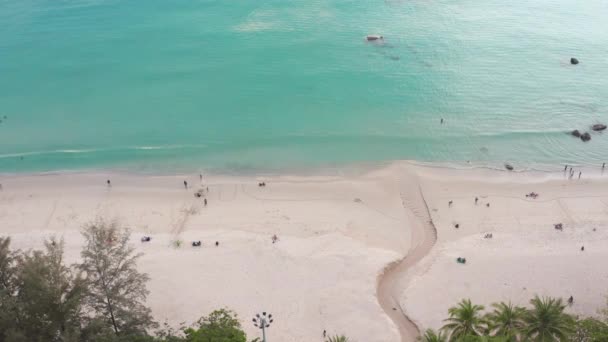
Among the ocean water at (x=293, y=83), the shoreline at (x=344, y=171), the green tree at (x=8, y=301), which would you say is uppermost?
the ocean water at (x=293, y=83)

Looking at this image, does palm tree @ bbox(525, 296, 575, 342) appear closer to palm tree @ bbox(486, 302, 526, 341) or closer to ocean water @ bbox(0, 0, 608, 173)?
palm tree @ bbox(486, 302, 526, 341)

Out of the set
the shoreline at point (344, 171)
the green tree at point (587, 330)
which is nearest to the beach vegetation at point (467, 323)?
the green tree at point (587, 330)

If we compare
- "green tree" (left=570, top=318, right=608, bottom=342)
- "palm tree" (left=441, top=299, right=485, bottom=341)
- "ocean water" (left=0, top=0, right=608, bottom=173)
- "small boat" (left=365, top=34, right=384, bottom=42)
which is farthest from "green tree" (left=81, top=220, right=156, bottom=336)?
"small boat" (left=365, top=34, right=384, bottom=42)

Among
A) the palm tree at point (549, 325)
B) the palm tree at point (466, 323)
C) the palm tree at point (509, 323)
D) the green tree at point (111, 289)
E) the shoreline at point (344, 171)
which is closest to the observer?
the palm tree at point (549, 325)

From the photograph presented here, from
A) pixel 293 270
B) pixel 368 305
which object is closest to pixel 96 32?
pixel 293 270

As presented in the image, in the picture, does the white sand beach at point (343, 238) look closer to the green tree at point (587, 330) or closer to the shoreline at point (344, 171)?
the shoreline at point (344, 171)

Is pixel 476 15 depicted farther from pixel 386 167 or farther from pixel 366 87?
pixel 386 167

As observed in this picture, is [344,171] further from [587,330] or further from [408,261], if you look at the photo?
[587,330]

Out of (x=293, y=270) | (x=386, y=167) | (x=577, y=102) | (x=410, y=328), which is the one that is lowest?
(x=410, y=328)
